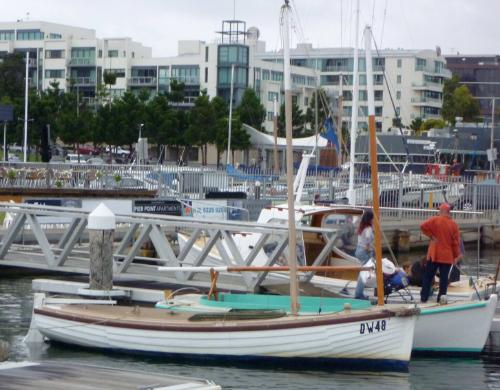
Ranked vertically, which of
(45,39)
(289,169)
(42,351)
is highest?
(45,39)

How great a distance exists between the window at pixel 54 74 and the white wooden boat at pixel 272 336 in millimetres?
107169

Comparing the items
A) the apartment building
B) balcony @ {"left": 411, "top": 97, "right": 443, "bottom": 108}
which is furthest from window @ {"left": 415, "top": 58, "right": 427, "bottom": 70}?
balcony @ {"left": 411, "top": 97, "right": 443, "bottom": 108}

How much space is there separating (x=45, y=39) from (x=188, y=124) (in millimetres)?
41609

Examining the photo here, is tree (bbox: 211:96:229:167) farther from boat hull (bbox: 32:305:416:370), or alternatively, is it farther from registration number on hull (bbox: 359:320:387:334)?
registration number on hull (bbox: 359:320:387:334)

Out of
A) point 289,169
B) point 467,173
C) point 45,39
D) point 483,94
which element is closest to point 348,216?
point 289,169

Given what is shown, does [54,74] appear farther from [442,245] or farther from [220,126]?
[442,245]

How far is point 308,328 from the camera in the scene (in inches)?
725

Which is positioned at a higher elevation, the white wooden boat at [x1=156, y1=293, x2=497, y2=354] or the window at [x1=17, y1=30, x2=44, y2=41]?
the window at [x1=17, y1=30, x2=44, y2=41]

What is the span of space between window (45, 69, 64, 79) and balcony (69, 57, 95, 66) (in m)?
1.76

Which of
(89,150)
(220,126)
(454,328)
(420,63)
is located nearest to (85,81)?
(89,150)

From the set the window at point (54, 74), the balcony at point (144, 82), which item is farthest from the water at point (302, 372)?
the window at point (54, 74)

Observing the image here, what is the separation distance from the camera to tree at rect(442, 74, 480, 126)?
442ft

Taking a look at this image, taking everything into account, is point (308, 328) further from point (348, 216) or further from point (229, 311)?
point (348, 216)

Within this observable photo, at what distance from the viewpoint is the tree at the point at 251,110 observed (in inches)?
3937
